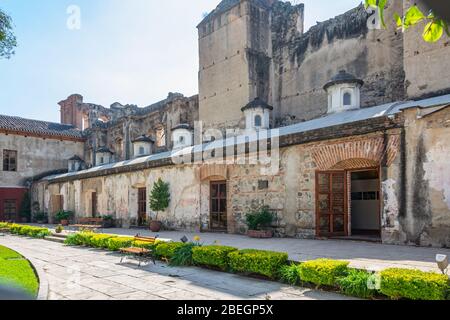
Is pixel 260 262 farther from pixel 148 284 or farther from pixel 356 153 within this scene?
pixel 356 153

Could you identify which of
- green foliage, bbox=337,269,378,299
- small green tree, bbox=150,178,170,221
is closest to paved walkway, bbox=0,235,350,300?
green foliage, bbox=337,269,378,299

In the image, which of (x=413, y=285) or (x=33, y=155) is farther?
(x=33, y=155)

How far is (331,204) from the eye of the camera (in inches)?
393

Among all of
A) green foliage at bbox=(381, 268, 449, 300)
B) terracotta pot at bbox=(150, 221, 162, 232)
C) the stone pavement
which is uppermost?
green foliage at bbox=(381, 268, 449, 300)

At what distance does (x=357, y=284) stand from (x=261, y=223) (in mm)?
5833

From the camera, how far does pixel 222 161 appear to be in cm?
1293

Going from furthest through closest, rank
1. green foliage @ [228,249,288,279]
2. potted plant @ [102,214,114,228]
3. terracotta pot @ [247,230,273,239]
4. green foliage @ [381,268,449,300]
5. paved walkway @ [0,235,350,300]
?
1. potted plant @ [102,214,114,228]
2. terracotta pot @ [247,230,273,239]
3. green foliage @ [228,249,288,279]
4. paved walkway @ [0,235,350,300]
5. green foliage @ [381,268,449,300]

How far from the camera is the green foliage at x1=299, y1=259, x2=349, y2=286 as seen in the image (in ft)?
18.5

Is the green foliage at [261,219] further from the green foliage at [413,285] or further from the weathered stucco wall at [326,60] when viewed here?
the weathered stucco wall at [326,60]

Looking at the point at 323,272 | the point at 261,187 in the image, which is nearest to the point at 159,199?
the point at 261,187

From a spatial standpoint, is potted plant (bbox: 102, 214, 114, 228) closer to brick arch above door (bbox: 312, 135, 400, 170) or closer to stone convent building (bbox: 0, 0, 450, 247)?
stone convent building (bbox: 0, 0, 450, 247)

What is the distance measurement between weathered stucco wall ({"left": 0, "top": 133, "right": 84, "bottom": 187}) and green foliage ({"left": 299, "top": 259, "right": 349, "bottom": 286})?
25895 mm

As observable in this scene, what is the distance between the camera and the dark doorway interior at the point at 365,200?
13062 mm

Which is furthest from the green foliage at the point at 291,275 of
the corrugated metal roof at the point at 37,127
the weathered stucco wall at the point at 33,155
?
the corrugated metal roof at the point at 37,127
